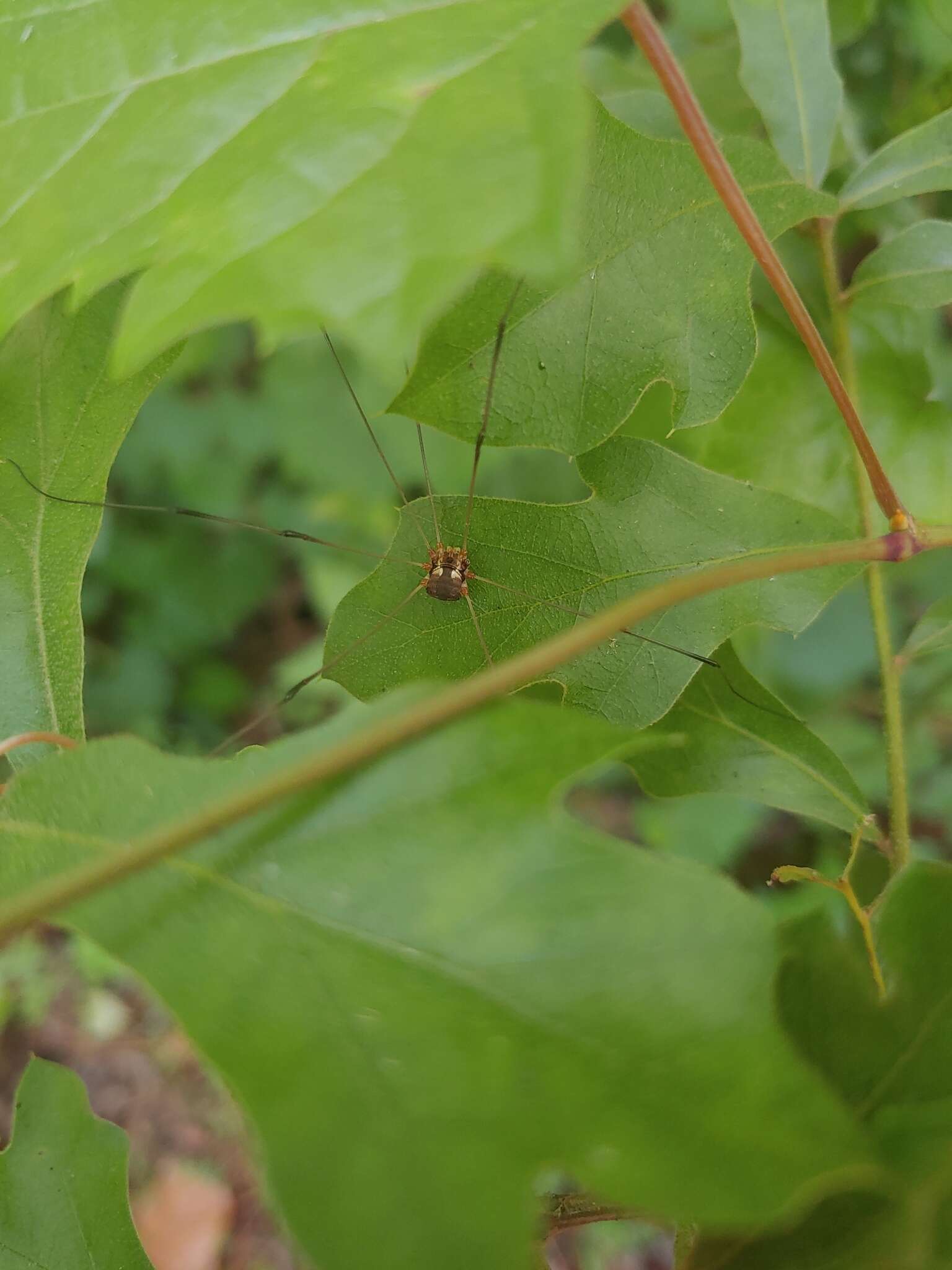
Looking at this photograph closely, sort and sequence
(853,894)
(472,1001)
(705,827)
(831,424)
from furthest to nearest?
(705,827), (831,424), (853,894), (472,1001)

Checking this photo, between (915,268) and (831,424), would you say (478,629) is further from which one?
(915,268)

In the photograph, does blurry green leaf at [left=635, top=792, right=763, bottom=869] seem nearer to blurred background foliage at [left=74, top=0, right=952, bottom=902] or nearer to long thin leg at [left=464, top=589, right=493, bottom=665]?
blurred background foliage at [left=74, top=0, right=952, bottom=902]

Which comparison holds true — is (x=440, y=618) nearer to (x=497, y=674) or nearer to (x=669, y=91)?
(x=497, y=674)

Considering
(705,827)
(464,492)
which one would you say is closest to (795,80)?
(464,492)

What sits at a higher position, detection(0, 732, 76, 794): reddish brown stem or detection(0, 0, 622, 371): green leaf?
detection(0, 0, 622, 371): green leaf

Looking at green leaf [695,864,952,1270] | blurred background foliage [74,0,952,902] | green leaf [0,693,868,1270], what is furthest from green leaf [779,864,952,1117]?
blurred background foliage [74,0,952,902]
